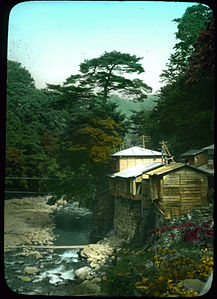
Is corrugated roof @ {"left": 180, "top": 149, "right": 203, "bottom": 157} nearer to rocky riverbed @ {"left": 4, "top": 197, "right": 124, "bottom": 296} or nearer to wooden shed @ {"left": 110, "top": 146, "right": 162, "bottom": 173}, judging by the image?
wooden shed @ {"left": 110, "top": 146, "right": 162, "bottom": 173}

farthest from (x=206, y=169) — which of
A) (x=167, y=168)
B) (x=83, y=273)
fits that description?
(x=83, y=273)

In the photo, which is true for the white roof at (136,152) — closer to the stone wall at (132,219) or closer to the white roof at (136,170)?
the white roof at (136,170)

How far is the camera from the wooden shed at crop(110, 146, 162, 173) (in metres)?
8.83

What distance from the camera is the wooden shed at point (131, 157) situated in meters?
8.83

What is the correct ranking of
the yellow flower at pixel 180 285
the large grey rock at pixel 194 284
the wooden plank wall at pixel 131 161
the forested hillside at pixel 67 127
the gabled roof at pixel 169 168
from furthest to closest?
1. the wooden plank wall at pixel 131 161
2. the gabled roof at pixel 169 168
3. the forested hillside at pixel 67 127
4. the yellow flower at pixel 180 285
5. the large grey rock at pixel 194 284

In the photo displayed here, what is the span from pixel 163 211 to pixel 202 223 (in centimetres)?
175

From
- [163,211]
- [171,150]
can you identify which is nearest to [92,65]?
[171,150]

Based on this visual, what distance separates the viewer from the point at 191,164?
778 cm

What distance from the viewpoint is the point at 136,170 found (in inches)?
390

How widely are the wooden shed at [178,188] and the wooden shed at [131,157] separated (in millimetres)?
706

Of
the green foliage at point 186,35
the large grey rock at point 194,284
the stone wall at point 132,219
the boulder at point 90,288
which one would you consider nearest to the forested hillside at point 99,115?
the green foliage at point 186,35

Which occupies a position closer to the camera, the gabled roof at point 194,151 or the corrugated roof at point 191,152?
the gabled roof at point 194,151

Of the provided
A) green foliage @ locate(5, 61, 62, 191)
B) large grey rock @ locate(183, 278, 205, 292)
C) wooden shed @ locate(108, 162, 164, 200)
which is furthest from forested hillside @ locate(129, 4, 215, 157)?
large grey rock @ locate(183, 278, 205, 292)

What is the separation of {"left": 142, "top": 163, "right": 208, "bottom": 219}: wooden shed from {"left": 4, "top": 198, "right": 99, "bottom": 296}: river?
2.81 m
